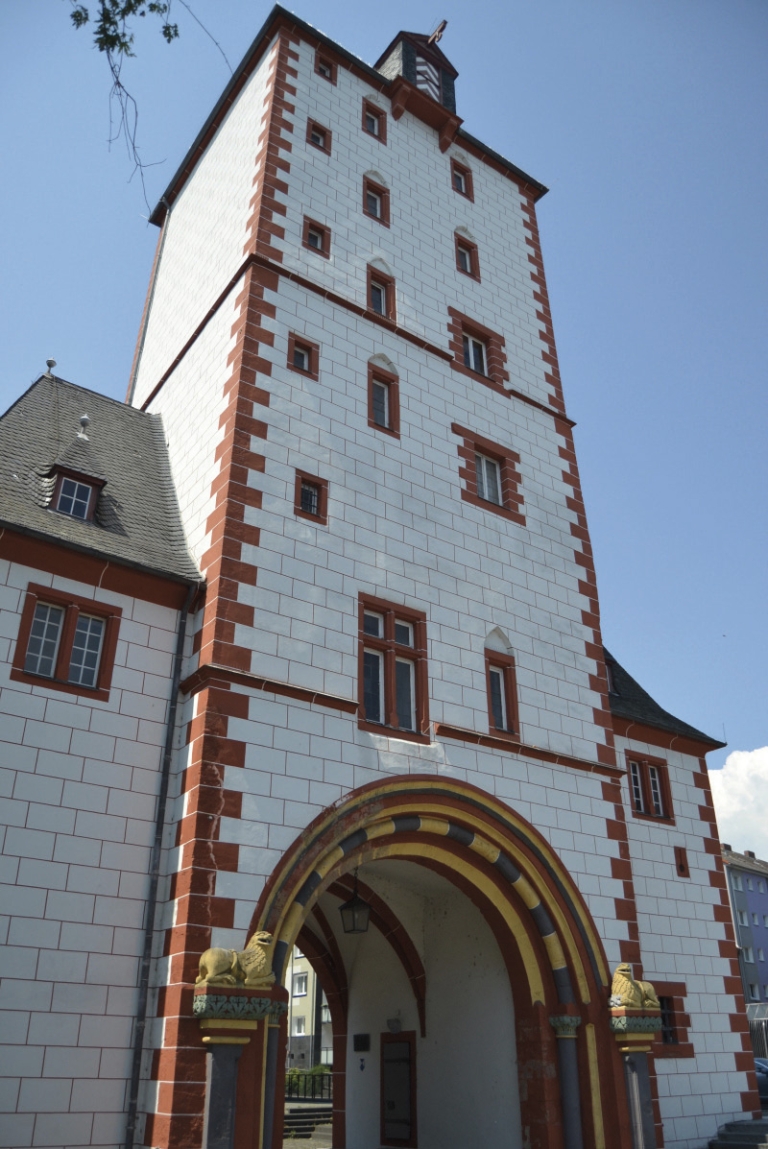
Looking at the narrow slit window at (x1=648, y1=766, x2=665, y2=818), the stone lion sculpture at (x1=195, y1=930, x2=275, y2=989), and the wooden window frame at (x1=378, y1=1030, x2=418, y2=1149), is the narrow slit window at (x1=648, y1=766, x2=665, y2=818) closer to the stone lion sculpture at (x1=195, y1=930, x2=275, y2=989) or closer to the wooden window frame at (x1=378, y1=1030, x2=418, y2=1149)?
the wooden window frame at (x1=378, y1=1030, x2=418, y2=1149)

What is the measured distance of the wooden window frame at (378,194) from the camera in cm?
1927

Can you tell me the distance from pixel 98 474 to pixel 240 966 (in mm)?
7878

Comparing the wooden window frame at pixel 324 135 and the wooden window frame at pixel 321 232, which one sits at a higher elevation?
the wooden window frame at pixel 324 135

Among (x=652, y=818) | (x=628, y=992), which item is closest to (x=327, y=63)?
(x=652, y=818)

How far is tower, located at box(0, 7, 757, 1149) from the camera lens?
39.3ft

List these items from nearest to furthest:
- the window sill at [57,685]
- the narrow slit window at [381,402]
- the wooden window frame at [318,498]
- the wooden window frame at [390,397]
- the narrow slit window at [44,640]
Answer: the window sill at [57,685] → the narrow slit window at [44,640] → the wooden window frame at [318,498] → the wooden window frame at [390,397] → the narrow slit window at [381,402]

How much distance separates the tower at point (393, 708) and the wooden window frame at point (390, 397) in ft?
0.34

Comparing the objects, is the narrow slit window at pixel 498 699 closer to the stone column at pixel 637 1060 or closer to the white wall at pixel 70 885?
the stone column at pixel 637 1060

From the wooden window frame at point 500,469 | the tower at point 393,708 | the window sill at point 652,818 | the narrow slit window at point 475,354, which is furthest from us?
the narrow slit window at point 475,354

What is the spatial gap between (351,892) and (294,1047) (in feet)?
113

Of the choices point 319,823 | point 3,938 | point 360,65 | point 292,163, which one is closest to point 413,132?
point 360,65

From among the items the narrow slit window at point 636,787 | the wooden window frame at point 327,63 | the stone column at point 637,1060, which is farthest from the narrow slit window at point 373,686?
the wooden window frame at point 327,63

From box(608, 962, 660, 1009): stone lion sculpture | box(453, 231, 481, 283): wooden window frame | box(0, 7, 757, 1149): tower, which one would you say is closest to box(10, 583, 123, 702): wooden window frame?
box(0, 7, 757, 1149): tower

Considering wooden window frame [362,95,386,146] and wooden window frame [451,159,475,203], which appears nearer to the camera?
wooden window frame [362,95,386,146]
